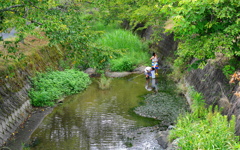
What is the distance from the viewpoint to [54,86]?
14164 mm

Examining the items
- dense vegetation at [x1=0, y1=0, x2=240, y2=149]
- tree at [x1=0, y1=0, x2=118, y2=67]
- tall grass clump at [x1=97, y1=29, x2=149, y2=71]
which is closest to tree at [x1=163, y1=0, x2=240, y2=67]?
dense vegetation at [x1=0, y1=0, x2=240, y2=149]

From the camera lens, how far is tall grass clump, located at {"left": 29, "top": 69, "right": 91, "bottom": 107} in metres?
12.7

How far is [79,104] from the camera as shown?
13.2 meters

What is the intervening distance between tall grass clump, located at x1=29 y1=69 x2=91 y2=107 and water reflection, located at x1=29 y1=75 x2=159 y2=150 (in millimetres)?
582

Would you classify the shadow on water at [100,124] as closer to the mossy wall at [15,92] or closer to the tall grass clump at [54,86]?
the tall grass clump at [54,86]

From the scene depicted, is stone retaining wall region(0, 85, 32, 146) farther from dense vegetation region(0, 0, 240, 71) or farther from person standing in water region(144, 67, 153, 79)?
person standing in water region(144, 67, 153, 79)

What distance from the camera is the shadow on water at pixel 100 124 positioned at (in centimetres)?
902

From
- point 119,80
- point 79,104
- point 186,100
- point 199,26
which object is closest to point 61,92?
point 79,104

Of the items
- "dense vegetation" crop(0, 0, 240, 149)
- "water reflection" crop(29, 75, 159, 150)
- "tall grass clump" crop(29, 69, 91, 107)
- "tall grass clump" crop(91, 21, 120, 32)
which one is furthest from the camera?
"tall grass clump" crop(91, 21, 120, 32)

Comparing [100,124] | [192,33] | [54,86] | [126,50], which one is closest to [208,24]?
[192,33]

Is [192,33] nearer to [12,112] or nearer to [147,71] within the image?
[12,112]

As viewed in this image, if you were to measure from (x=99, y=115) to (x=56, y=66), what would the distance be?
7096 millimetres

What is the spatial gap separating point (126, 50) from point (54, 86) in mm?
9465

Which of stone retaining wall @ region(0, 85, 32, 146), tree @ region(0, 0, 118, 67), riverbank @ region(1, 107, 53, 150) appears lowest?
riverbank @ region(1, 107, 53, 150)
